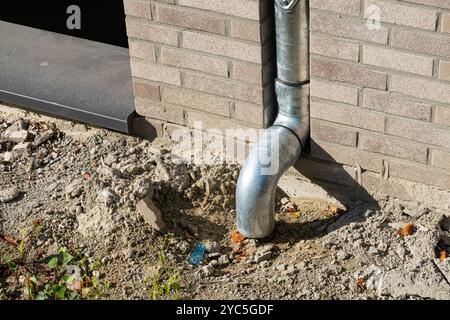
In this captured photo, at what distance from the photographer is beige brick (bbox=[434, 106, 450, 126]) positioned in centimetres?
472

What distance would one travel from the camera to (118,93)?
19.4 feet

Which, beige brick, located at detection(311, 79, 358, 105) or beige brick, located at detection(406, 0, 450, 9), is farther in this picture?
beige brick, located at detection(311, 79, 358, 105)

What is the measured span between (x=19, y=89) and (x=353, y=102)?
2.19 m

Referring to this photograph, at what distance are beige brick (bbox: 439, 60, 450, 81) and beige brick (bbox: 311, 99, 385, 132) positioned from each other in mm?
401

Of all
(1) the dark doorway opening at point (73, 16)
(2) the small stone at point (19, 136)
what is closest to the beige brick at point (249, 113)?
(2) the small stone at point (19, 136)

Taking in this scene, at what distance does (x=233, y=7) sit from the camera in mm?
4988

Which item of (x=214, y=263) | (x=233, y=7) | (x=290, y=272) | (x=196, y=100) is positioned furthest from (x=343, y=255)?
(x=233, y=7)

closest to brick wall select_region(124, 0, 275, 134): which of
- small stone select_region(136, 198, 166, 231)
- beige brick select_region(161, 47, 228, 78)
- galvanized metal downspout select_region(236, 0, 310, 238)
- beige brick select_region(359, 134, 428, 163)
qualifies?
beige brick select_region(161, 47, 228, 78)

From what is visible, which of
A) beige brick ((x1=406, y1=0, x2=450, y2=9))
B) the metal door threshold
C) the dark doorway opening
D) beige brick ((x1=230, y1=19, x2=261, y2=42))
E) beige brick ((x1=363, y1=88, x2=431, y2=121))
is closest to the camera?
beige brick ((x1=406, y1=0, x2=450, y2=9))

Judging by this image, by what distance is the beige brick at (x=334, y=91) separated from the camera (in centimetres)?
493

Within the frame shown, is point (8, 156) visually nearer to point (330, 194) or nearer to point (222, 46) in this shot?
point (222, 46)

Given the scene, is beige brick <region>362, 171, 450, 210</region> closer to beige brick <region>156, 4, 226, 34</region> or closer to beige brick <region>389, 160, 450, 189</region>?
beige brick <region>389, 160, 450, 189</region>

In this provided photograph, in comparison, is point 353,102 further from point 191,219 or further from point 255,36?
point 191,219

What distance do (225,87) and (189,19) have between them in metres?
0.41
